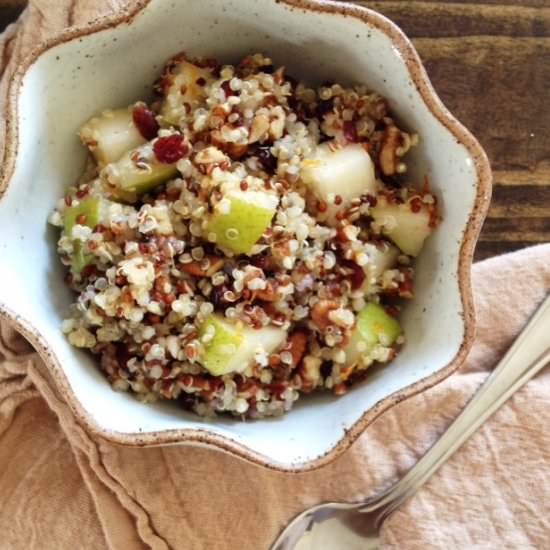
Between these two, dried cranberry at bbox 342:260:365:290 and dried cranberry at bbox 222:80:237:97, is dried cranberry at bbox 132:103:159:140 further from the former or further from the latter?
dried cranberry at bbox 342:260:365:290

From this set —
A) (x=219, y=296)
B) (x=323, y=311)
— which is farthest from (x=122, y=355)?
(x=323, y=311)

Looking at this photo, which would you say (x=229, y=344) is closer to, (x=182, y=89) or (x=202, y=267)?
(x=202, y=267)

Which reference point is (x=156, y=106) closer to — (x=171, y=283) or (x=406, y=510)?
(x=171, y=283)

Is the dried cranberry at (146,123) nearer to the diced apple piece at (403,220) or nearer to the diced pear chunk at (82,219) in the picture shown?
the diced pear chunk at (82,219)

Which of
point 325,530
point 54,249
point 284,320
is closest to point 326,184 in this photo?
point 284,320

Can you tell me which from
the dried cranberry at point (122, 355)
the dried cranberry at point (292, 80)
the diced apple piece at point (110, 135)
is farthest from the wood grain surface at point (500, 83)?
the dried cranberry at point (122, 355)
